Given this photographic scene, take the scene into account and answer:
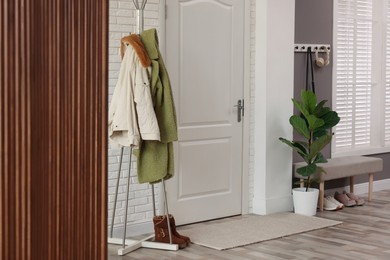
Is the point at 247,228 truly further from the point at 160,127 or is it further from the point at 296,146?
the point at 160,127

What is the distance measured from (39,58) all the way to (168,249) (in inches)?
125

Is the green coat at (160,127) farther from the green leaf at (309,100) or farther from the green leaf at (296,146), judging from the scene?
the green leaf at (309,100)

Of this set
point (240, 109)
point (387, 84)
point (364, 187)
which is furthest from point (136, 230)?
point (387, 84)

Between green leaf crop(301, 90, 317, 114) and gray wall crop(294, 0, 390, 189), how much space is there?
0.48m

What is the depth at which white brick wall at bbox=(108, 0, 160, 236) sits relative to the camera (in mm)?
5051

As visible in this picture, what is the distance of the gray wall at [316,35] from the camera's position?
6.58 m

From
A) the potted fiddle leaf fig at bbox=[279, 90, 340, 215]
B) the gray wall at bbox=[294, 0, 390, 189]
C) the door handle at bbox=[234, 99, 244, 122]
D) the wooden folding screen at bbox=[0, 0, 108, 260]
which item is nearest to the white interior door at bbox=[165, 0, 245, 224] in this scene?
the door handle at bbox=[234, 99, 244, 122]

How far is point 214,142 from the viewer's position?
591 cm

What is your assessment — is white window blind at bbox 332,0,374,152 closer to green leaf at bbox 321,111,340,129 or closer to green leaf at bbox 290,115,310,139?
green leaf at bbox 321,111,340,129

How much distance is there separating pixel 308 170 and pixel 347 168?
71 centimetres

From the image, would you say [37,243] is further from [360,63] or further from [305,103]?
A: [360,63]

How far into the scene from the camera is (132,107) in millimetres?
4590

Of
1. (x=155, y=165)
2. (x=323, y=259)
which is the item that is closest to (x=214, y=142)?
(x=155, y=165)

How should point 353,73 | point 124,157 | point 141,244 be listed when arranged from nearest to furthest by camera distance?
point 141,244 < point 124,157 < point 353,73
